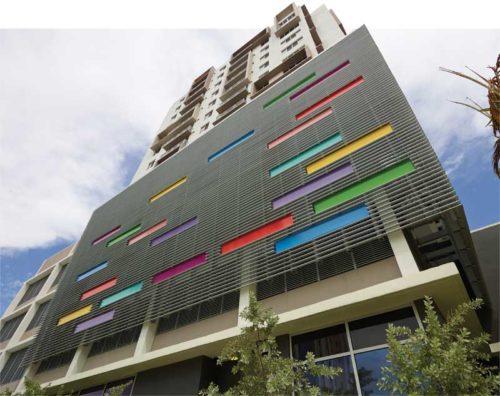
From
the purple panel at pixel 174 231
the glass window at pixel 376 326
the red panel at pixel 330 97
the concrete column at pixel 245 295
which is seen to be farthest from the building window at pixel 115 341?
the red panel at pixel 330 97

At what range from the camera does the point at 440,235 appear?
9.72m

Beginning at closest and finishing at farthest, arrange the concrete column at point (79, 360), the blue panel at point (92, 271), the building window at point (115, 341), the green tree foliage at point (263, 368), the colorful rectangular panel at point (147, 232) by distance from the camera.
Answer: the green tree foliage at point (263, 368)
the building window at point (115, 341)
the concrete column at point (79, 360)
the colorful rectangular panel at point (147, 232)
the blue panel at point (92, 271)

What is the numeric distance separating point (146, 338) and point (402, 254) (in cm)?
887

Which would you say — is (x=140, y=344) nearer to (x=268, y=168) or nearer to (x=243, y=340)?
(x=243, y=340)

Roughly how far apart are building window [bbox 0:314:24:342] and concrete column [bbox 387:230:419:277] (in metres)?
27.0

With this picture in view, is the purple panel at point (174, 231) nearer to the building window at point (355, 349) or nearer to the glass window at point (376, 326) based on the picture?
the building window at point (355, 349)

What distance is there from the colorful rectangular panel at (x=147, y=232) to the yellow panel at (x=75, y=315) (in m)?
3.56

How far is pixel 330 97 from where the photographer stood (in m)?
13.4

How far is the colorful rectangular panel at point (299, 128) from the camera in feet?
41.7

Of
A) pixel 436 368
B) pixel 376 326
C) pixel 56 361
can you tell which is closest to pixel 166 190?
pixel 56 361

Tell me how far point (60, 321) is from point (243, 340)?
13.2 m

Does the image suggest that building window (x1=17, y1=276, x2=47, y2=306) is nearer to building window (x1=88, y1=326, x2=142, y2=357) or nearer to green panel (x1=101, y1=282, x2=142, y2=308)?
green panel (x1=101, y1=282, x2=142, y2=308)

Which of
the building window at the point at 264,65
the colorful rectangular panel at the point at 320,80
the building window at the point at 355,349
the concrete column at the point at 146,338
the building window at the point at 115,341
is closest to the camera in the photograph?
the building window at the point at 355,349

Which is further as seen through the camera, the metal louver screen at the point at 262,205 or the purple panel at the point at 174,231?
the purple panel at the point at 174,231
